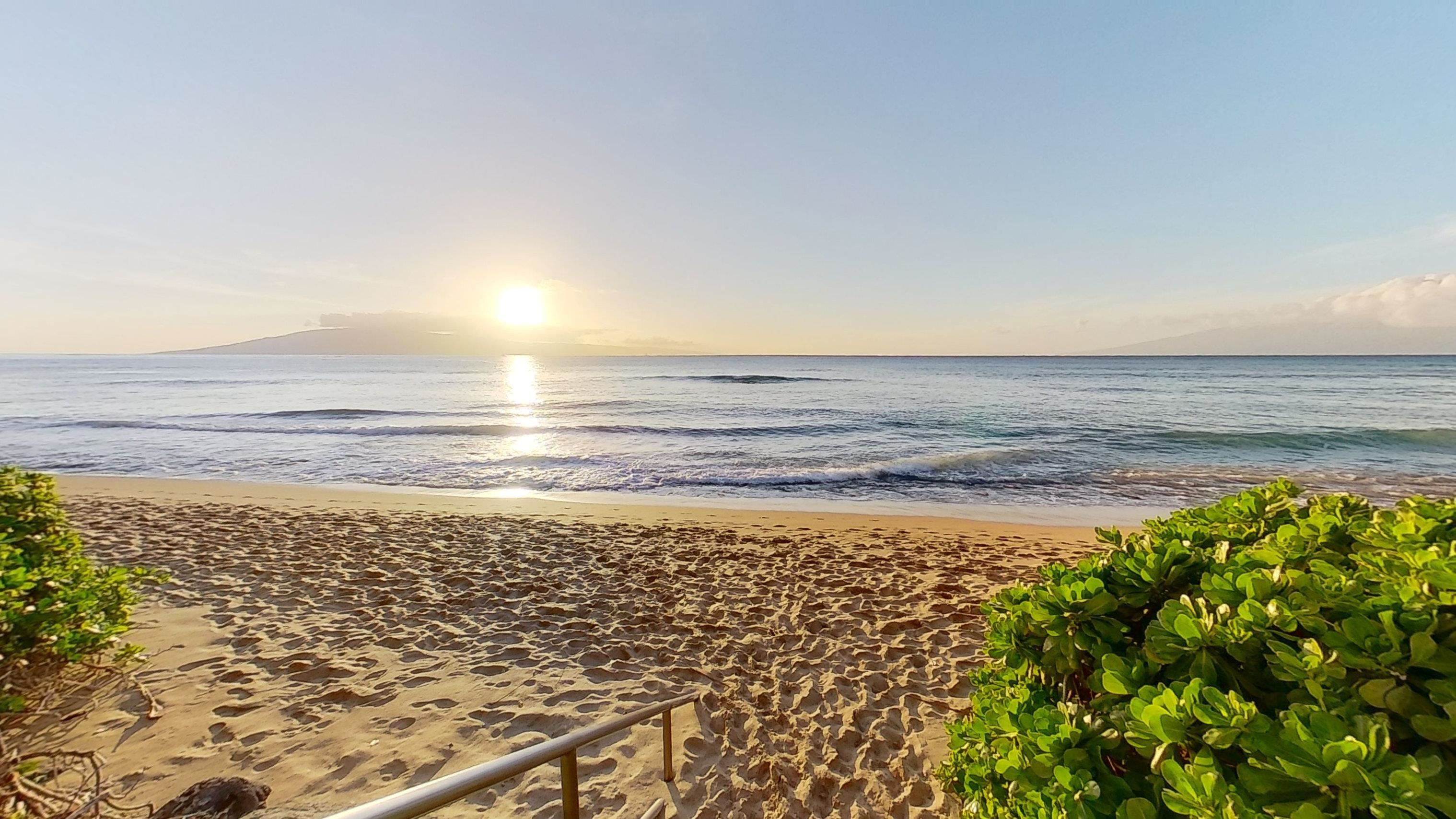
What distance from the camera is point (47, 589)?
3.60 metres

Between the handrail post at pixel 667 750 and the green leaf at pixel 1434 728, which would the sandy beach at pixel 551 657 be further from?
the green leaf at pixel 1434 728

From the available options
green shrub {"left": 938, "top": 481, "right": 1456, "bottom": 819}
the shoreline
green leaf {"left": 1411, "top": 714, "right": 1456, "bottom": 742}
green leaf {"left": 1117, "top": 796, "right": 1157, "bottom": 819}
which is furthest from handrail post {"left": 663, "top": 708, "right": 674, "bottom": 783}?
the shoreline

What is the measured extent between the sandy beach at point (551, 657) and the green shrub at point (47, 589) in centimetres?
59

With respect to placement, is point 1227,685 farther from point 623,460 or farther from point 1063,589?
point 623,460

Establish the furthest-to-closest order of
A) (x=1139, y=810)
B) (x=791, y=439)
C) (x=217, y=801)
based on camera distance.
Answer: (x=791, y=439) → (x=217, y=801) → (x=1139, y=810)

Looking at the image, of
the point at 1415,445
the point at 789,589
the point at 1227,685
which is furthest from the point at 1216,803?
the point at 1415,445

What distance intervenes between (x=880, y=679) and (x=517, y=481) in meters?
12.3

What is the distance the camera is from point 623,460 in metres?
18.1

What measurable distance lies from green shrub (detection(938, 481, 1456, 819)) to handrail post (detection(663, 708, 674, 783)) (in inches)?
Result: 70.4

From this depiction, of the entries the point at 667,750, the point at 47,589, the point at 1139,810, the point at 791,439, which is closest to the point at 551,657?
the point at 667,750

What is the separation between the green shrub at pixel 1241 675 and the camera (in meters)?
0.98

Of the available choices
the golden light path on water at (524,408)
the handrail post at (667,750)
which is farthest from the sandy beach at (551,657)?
the golden light path on water at (524,408)

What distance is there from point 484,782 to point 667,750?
2418mm

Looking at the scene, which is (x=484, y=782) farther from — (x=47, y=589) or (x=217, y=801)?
(x=47, y=589)
